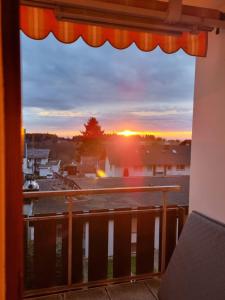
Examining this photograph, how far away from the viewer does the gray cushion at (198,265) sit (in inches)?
71.1

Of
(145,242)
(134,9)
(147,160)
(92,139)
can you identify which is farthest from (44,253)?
(134,9)

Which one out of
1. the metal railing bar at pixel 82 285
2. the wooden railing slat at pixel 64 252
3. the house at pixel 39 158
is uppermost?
the house at pixel 39 158

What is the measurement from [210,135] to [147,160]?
63 centimetres

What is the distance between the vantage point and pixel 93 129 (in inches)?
99.4

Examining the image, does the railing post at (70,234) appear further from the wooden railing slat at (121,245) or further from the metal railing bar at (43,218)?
the wooden railing slat at (121,245)

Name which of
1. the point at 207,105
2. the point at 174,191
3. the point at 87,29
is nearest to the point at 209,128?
the point at 207,105

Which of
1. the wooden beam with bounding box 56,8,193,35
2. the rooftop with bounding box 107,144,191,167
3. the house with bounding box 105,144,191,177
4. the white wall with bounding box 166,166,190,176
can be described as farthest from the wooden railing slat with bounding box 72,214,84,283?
the wooden beam with bounding box 56,8,193,35

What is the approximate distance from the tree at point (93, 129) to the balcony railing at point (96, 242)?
0.51m

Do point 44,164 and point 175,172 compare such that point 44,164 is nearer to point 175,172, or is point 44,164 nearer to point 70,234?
point 70,234

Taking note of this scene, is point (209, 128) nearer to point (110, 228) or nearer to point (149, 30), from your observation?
point (149, 30)

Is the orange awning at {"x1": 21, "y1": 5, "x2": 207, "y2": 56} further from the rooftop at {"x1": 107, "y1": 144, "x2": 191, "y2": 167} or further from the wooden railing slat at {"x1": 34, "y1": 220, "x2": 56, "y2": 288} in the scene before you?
the wooden railing slat at {"x1": 34, "y1": 220, "x2": 56, "y2": 288}

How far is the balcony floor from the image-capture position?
2422 mm

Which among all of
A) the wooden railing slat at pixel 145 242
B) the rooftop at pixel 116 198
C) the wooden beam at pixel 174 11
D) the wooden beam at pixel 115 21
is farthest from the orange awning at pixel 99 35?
the wooden railing slat at pixel 145 242

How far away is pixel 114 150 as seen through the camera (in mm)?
2557
